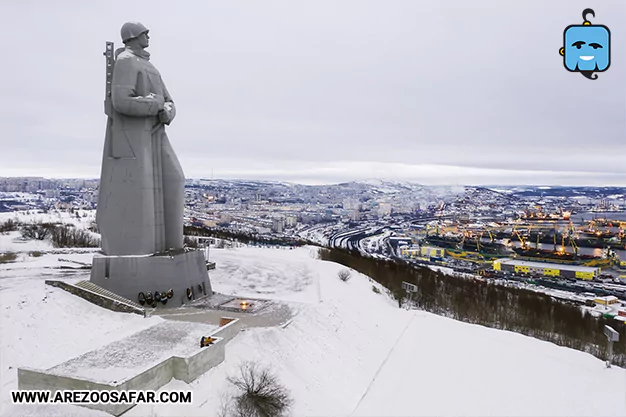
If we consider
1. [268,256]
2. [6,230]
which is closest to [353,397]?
[268,256]

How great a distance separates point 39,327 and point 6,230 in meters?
37.8

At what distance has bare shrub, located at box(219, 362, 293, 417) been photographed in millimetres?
10812

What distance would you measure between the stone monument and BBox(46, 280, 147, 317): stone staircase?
1.22ft

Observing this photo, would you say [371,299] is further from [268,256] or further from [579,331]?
[579,331]

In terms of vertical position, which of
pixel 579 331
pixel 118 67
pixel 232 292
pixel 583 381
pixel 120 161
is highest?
pixel 118 67

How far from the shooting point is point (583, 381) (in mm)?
17188

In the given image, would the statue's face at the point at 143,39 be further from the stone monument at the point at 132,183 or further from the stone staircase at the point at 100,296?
the stone staircase at the point at 100,296

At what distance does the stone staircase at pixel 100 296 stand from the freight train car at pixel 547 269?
86.1m

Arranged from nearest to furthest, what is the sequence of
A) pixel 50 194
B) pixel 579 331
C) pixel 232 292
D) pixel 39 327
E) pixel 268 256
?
pixel 39 327
pixel 232 292
pixel 268 256
pixel 579 331
pixel 50 194

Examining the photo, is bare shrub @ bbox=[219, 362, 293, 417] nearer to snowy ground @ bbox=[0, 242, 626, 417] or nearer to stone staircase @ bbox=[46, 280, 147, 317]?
snowy ground @ bbox=[0, 242, 626, 417]

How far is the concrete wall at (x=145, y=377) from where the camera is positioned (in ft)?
31.5

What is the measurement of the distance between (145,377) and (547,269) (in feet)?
303

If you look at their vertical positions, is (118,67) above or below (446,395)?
above

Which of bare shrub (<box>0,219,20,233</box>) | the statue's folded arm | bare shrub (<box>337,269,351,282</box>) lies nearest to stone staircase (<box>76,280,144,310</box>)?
the statue's folded arm
